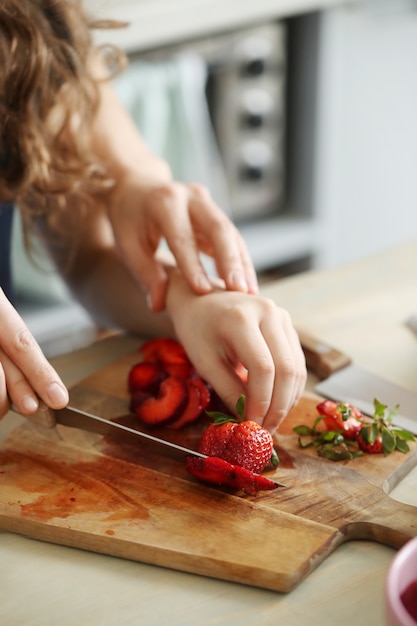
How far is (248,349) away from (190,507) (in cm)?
18

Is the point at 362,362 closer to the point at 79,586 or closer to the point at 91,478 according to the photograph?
the point at 91,478

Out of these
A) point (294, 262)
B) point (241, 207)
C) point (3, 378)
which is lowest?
point (294, 262)

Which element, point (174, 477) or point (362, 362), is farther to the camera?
point (362, 362)

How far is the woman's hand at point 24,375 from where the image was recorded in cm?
79

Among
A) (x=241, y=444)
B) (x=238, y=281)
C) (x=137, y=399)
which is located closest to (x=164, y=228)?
(x=238, y=281)

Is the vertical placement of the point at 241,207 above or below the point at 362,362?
below

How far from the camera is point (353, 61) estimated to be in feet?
8.07

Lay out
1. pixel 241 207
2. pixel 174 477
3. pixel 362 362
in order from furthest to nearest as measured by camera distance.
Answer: pixel 241 207 < pixel 362 362 < pixel 174 477

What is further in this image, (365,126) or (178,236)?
(365,126)

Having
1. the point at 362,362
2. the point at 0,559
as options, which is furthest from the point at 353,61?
the point at 0,559

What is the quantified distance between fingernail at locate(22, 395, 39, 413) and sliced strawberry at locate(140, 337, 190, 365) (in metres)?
0.22

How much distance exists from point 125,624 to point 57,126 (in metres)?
0.83

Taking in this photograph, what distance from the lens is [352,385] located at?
3.16ft

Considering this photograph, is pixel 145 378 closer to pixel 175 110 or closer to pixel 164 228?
pixel 164 228
